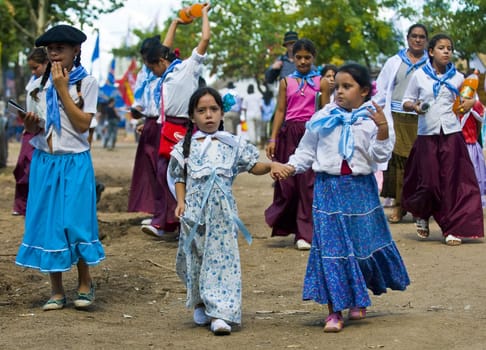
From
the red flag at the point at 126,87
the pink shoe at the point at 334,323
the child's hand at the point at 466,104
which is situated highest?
the child's hand at the point at 466,104

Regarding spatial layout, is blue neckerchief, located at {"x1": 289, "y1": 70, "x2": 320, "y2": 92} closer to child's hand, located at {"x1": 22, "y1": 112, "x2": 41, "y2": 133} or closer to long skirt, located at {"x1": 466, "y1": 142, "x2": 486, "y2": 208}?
long skirt, located at {"x1": 466, "y1": 142, "x2": 486, "y2": 208}

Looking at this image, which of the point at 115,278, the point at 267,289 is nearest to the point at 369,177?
the point at 267,289

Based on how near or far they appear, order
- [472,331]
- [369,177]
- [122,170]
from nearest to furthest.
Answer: [472,331] → [369,177] → [122,170]

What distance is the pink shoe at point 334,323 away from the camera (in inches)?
257

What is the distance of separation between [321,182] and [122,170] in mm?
15410

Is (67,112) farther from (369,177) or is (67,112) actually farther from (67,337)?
(369,177)

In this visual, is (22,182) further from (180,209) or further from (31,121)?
(180,209)

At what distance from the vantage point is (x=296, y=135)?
414 inches

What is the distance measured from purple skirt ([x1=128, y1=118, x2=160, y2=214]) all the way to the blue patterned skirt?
5.14m

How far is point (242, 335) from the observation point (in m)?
6.57

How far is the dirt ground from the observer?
20.6 feet

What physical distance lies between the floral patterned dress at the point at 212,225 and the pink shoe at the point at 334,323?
55 cm

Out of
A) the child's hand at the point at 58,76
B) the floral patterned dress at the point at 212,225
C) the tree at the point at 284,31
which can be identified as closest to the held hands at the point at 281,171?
the floral patterned dress at the point at 212,225

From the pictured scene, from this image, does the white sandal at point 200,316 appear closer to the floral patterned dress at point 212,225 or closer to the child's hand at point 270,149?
the floral patterned dress at point 212,225
